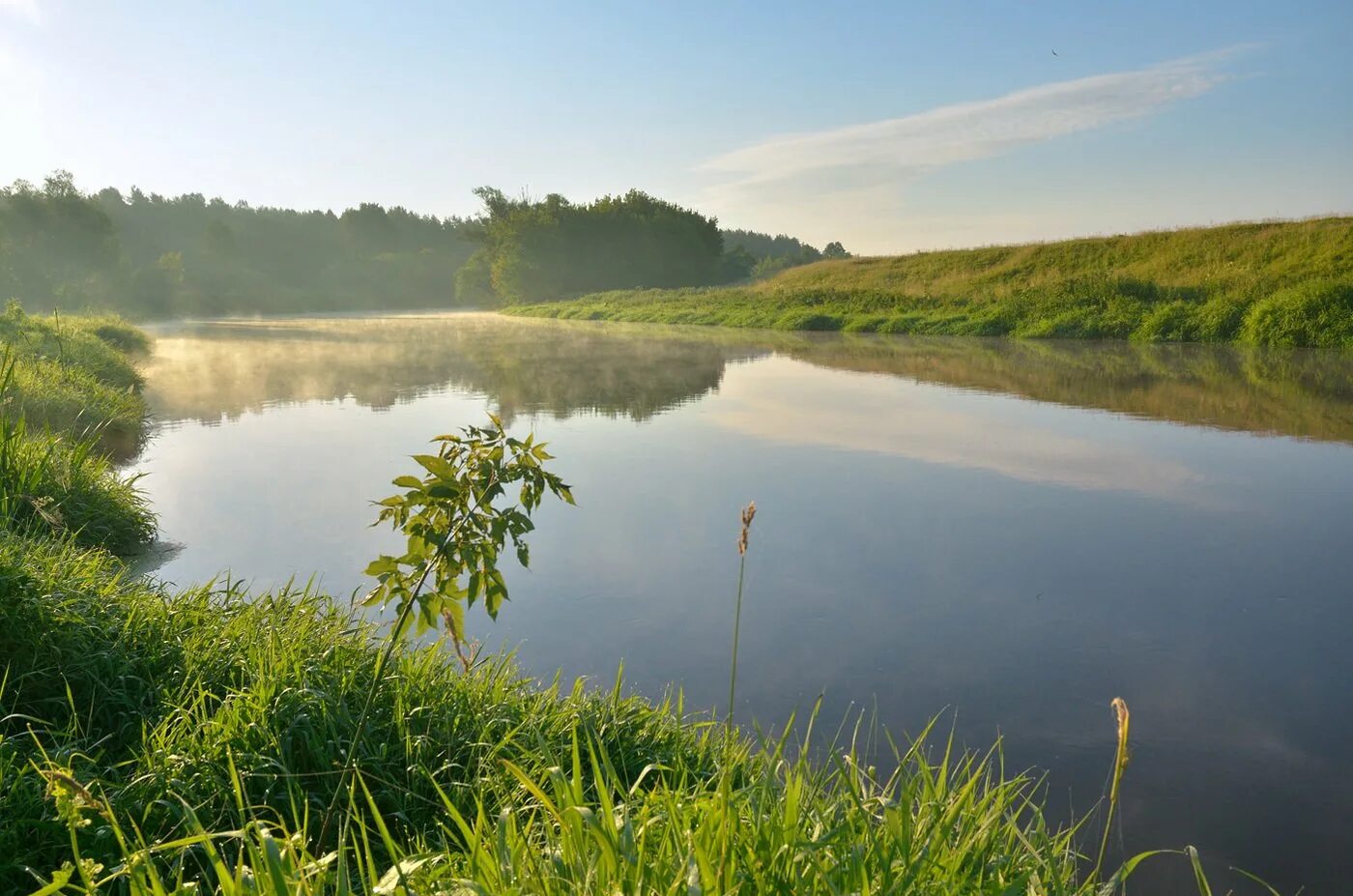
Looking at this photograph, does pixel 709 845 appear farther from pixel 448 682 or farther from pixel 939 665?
pixel 939 665

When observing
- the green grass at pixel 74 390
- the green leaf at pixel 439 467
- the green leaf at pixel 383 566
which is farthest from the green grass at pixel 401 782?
the green grass at pixel 74 390

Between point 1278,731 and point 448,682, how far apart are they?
271 centimetres

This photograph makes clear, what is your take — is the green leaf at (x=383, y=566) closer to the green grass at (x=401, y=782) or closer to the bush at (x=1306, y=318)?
the green grass at (x=401, y=782)

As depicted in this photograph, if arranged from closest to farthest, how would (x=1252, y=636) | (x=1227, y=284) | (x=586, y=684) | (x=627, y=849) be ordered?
(x=627, y=849), (x=586, y=684), (x=1252, y=636), (x=1227, y=284)

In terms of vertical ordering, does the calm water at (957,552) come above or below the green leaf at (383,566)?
below

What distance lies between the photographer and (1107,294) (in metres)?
19.7

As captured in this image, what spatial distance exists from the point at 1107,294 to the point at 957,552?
17.2 metres

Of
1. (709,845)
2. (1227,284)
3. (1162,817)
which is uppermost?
(1227,284)

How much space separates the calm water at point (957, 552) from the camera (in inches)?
117

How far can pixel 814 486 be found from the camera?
252 inches

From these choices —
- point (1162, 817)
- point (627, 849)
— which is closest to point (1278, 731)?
point (1162, 817)

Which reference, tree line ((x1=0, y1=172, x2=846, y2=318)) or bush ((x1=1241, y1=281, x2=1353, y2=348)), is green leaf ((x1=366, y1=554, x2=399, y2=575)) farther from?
tree line ((x1=0, y1=172, x2=846, y2=318))

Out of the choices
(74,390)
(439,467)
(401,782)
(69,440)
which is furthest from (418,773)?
(74,390)

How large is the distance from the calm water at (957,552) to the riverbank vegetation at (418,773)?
1.46ft
